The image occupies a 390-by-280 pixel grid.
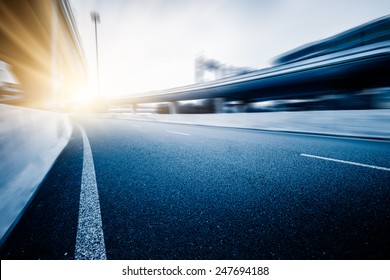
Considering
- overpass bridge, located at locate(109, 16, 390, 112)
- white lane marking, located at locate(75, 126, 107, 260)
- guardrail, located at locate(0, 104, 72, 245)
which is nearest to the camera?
white lane marking, located at locate(75, 126, 107, 260)

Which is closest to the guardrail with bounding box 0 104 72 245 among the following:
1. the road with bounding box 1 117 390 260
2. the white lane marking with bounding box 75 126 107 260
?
the road with bounding box 1 117 390 260

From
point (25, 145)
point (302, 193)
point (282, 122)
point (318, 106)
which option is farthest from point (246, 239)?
point (318, 106)

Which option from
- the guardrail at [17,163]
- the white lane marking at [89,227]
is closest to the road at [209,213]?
the white lane marking at [89,227]

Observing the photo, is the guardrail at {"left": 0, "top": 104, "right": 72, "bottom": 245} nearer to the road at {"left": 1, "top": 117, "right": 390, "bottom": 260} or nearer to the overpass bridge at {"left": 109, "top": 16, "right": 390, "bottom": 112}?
the road at {"left": 1, "top": 117, "right": 390, "bottom": 260}

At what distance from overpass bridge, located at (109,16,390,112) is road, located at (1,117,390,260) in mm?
7379

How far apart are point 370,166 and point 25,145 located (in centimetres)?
499

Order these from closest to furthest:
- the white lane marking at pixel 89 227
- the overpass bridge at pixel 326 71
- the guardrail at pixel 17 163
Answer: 1. the white lane marking at pixel 89 227
2. the guardrail at pixel 17 163
3. the overpass bridge at pixel 326 71

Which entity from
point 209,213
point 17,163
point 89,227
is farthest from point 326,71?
point 17,163

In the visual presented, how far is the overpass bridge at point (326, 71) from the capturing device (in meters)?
7.48

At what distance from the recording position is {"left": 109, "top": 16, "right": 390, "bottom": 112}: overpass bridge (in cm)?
748

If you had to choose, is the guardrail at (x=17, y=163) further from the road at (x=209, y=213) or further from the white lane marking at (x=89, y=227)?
the white lane marking at (x=89, y=227)

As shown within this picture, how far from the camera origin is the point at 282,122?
8.72 m
